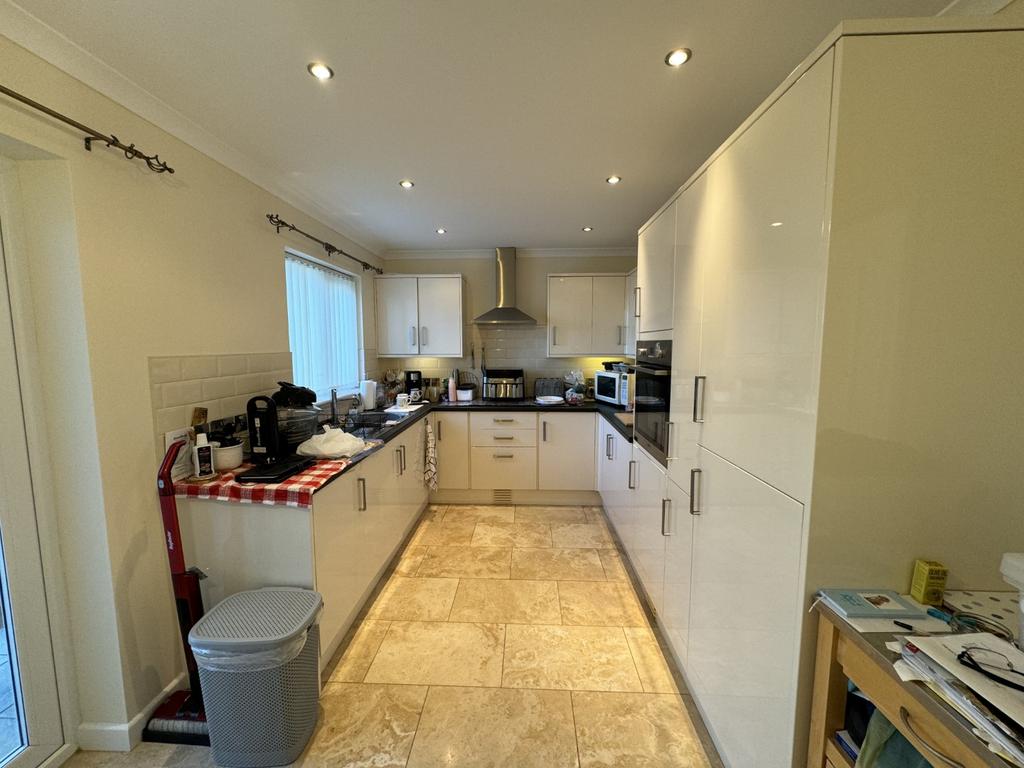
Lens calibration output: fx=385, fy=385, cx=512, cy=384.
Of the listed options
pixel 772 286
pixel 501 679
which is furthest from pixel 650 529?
pixel 772 286

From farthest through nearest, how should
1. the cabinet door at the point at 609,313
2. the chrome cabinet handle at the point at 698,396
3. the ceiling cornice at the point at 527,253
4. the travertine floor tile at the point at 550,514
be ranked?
the ceiling cornice at the point at 527,253, the cabinet door at the point at 609,313, the travertine floor tile at the point at 550,514, the chrome cabinet handle at the point at 698,396

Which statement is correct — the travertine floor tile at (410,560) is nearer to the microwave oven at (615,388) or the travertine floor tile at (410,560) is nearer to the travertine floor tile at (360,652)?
the travertine floor tile at (360,652)

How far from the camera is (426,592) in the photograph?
7.62 feet

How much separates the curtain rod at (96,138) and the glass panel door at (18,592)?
0.24 meters

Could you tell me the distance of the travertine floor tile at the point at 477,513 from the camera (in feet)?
10.8

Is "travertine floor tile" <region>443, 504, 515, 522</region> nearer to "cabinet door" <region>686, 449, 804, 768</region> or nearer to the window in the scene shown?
the window

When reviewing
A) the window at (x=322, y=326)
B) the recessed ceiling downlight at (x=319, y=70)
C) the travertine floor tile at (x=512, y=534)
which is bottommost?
the travertine floor tile at (x=512, y=534)

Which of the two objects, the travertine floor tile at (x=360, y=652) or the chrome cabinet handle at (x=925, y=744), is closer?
the chrome cabinet handle at (x=925, y=744)

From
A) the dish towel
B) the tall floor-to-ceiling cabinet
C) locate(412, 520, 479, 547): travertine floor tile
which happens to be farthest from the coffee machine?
the tall floor-to-ceiling cabinet

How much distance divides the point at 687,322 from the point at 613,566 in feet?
5.87

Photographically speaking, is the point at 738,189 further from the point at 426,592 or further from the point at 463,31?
the point at 426,592

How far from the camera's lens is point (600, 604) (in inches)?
86.8

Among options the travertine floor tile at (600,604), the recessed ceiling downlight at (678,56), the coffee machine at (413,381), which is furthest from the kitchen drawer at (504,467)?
the recessed ceiling downlight at (678,56)

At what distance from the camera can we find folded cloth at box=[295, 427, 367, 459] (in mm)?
1890
